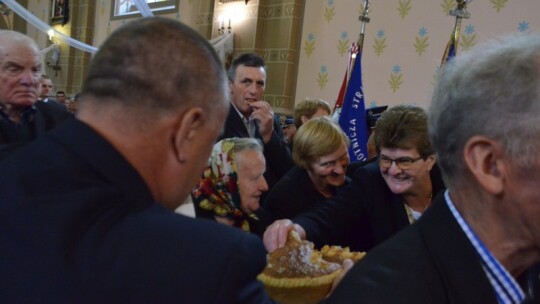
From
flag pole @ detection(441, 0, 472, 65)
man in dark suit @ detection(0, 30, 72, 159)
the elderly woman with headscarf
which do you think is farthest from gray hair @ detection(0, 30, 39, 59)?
flag pole @ detection(441, 0, 472, 65)

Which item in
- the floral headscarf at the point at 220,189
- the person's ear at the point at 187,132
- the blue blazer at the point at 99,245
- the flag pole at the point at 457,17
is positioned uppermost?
the flag pole at the point at 457,17

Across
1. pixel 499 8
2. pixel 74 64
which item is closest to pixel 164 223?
pixel 499 8

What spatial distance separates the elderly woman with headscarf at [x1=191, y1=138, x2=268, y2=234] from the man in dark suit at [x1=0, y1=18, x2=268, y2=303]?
111cm

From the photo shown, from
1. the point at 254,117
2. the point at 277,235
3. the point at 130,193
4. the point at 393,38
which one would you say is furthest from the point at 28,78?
the point at 393,38

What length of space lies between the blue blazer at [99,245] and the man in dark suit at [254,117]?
7.27 feet

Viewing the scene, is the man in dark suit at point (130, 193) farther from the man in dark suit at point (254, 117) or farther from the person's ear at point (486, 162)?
the man in dark suit at point (254, 117)

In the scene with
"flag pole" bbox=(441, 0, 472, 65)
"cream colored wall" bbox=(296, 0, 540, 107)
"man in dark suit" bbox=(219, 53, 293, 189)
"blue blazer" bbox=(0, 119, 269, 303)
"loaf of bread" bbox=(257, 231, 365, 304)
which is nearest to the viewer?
"blue blazer" bbox=(0, 119, 269, 303)

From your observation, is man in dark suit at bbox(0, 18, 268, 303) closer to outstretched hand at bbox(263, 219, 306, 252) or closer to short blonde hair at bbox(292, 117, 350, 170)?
outstretched hand at bbox(263, 219, 306, 252)

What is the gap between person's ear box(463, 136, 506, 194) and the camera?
2.95ft

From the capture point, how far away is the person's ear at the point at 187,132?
3.10ft

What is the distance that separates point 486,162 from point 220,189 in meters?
1.38

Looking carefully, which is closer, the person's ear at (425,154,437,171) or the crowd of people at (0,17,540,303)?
the crowd of people at (0,17,540,303)

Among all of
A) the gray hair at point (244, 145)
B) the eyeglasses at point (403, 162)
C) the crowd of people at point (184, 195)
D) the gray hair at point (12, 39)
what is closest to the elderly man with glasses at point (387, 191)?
the eyeglasses at point (403, 162)

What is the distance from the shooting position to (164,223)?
2.65 ft
